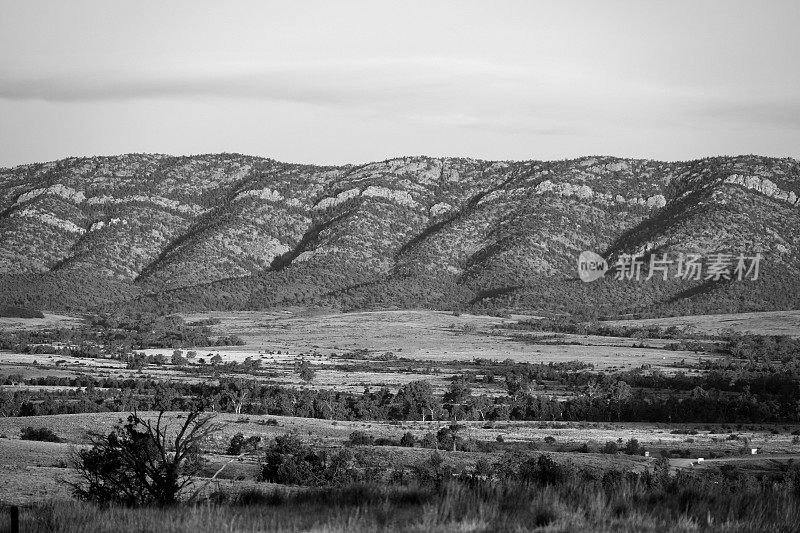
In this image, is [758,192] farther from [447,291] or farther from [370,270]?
[370,270]

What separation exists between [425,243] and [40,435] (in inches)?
5483

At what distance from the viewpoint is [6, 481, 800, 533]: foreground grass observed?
306 inches

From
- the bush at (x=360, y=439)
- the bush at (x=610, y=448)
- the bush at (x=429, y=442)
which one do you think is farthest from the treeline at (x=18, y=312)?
the bush at (x=610, y=448)

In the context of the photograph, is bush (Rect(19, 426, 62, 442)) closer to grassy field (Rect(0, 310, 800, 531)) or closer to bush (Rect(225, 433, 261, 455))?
grassy field (Rect(0, 310, 800, 531))

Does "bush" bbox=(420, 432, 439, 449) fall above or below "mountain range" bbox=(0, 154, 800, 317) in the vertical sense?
below

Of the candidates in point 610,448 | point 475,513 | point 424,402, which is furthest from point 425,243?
point 475,513

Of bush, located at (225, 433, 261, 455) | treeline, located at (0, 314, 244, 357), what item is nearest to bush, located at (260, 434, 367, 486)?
bush, located at (225, 433, 261, 455)

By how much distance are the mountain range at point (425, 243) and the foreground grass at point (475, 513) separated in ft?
480

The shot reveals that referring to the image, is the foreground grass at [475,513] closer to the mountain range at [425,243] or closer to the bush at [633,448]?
the bush at [633,448]

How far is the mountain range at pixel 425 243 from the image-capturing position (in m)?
156

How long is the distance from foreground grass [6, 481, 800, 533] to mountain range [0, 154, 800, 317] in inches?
5757

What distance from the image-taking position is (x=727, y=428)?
182 ft

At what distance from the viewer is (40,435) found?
41844 millimetres

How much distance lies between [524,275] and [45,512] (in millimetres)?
159427
